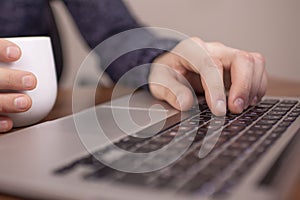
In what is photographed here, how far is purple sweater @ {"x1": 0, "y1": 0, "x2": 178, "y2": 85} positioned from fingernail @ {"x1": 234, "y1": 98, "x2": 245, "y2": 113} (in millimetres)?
196

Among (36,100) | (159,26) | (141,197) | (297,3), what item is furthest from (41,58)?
(297,3)

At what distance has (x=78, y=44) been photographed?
5.24 ft

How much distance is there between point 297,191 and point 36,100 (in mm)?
299

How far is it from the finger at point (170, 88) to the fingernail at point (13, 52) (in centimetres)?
20

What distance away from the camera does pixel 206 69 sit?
546 mm

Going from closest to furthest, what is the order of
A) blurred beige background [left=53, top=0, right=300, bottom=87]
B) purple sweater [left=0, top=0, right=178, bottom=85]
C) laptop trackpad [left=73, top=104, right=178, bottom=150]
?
laptop trackpad [left=73, top=104, right=178, bottom=150] → purple sweater [left=0, top=0, right=178, bottom=85] → blurred beige background [left=53, top=0, right=300, bottom=87]

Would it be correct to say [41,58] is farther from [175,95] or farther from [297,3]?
[297,3]

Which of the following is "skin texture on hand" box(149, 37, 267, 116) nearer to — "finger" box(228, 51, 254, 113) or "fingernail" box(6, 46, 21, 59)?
"finger" box(228, 51, 254, 113)

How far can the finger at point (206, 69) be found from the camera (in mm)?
481

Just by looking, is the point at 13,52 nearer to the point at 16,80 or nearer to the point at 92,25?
the point at 16,80

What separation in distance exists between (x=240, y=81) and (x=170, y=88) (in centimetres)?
9

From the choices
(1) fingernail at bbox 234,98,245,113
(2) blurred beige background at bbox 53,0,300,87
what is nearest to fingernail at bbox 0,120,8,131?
(1) fingernail at bbox 234,98,245,113

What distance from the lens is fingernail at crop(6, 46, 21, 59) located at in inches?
16.2

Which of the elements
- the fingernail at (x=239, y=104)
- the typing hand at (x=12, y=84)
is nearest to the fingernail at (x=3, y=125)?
the typing hand at (x=12, y=84)
